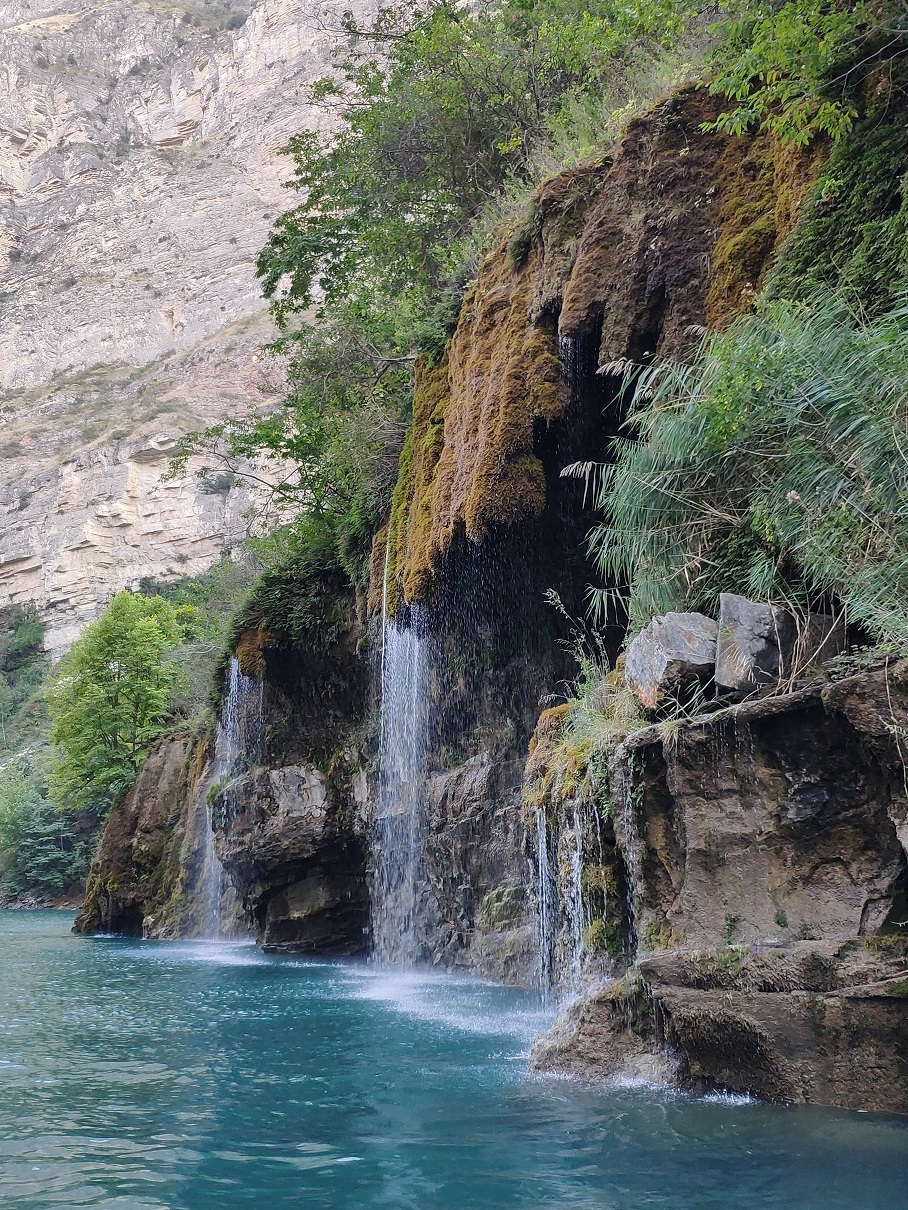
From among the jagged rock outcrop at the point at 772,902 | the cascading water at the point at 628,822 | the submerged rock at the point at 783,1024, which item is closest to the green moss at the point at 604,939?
the cascading water at the point at 628,822

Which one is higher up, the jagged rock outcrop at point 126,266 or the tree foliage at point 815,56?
the jagged rock outcrop at point 126,266

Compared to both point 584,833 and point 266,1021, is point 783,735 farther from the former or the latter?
point 266,1021

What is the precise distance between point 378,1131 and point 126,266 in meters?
81.6

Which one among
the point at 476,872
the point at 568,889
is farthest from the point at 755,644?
the point at 476,872

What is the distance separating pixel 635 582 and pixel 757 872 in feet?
7.66

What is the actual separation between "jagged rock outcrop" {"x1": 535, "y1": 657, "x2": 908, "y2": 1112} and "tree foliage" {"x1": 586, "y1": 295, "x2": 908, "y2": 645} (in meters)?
0.70

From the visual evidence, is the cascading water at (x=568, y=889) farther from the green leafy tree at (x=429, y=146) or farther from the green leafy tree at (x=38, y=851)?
the green leafy tree at (x=38, y=851)

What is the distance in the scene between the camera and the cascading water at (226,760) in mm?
17750

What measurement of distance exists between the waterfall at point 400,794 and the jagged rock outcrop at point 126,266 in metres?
45.5

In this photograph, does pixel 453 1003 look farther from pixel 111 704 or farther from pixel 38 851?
pixel 38 851

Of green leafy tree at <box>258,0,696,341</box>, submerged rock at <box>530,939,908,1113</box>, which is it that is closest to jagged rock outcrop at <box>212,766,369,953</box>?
green leafy tree at <box>258,0,696,341</box>

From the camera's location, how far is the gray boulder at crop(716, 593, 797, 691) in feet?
18.1

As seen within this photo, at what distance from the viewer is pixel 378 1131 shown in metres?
4.92

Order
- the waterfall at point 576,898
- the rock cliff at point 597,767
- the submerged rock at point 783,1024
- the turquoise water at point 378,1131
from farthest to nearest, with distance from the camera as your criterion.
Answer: the waterfall at point 576,898, the rock cliff at point 597,767, the submerged rock at point 783,1024, the turquoise water at point 378,1131
